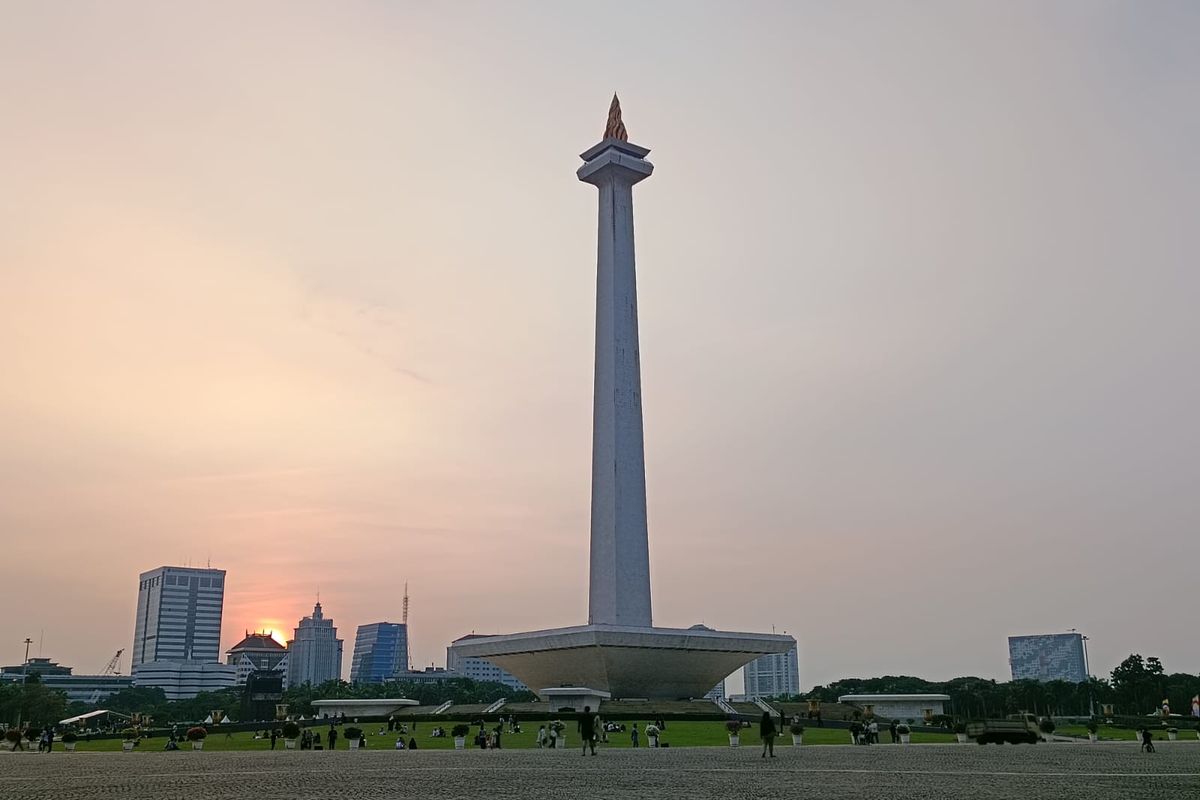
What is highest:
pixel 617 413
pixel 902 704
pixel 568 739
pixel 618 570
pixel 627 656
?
pixel 617 413

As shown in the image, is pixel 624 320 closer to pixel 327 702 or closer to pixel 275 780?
pixel 327 702

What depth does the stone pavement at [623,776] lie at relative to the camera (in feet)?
46.7

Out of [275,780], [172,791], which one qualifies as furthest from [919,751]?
[172,791]

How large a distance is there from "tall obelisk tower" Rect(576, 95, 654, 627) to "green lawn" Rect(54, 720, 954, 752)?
14.4 meters

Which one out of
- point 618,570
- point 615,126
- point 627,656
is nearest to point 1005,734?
point 627,656

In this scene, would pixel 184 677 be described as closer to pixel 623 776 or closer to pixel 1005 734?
pixel 1005 734

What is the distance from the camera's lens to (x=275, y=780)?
55.3 ft

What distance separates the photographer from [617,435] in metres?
56.8

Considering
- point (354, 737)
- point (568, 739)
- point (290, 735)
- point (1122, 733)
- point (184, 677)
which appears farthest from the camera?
point (184, 677)

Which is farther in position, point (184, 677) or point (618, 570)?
point (184, 677)

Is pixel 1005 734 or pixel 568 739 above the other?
pixel 1005 734

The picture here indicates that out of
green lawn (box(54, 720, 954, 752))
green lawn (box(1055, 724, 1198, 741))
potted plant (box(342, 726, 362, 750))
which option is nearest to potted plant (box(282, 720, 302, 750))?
green lawn (box(54, 720, 954, 752))

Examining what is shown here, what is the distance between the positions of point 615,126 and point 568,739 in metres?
40.5

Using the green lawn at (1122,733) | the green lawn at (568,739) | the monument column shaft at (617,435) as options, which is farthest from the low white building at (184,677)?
the green lawn at (1122,733)
